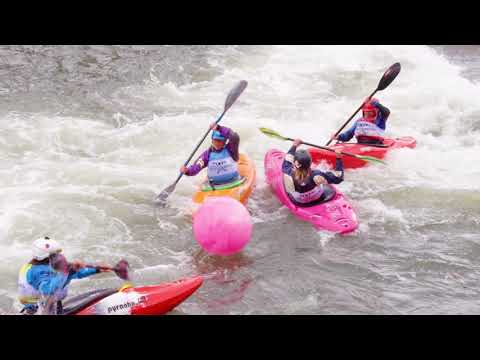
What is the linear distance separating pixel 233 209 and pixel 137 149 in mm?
4355

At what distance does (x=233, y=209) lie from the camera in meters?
6.36

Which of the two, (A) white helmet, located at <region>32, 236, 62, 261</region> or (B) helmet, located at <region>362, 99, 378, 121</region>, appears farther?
(B) helmet, located at <region>362, 99, 378, 121</region>

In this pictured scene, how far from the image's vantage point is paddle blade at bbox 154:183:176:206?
8203mm

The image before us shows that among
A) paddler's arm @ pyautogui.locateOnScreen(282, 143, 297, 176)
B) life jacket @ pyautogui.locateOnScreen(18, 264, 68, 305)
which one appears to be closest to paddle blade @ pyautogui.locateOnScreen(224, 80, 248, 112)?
paddler's arm @ pyautogui.locateOnScreen(282, 143, 297, 176)

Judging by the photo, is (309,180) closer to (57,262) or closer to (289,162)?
(289,162)

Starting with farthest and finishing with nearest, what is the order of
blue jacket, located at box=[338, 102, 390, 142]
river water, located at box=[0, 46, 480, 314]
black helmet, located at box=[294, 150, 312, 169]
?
blue jacket, located at box=[338, 102, 390, 142]
black helmet, located at box=[294, 150, 312, 169]
river water, located at box=[0, 46, 480, 314]

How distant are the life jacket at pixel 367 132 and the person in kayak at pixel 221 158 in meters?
2.49

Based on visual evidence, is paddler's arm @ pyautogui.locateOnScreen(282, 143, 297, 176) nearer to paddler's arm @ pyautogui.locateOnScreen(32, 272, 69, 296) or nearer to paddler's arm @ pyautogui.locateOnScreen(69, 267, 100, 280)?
paddler's arm @ pyautogui.locateOnScreen(69, 267, 100, 280)

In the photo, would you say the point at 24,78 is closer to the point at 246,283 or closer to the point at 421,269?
the point at 246,283

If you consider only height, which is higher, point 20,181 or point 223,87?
point 223,87

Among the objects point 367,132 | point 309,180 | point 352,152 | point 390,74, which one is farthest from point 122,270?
point 390,74

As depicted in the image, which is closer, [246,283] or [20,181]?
[246,283]

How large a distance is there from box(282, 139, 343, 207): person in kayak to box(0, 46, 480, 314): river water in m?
0.37

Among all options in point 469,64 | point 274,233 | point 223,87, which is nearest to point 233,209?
point 274,233
